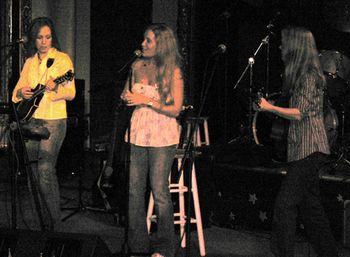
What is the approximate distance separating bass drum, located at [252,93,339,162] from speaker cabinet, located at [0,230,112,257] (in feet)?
4.47

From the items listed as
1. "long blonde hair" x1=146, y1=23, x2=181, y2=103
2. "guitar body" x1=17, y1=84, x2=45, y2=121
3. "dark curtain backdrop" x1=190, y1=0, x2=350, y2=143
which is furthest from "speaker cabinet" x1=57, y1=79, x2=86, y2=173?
"long blonde hair" x1=146, y1=23, x2=181, y2=103

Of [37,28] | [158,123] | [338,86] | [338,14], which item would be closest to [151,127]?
[158,123]

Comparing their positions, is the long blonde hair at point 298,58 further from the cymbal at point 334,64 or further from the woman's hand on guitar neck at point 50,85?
the cymbal at point 334,64

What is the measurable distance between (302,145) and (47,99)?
6.15 feet

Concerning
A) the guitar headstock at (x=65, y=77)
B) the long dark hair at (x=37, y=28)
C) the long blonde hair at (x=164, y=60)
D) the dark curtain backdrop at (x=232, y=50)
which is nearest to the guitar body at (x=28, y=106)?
the guitar headstock at (x=65, y=77)

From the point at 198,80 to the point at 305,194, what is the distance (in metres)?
5.87

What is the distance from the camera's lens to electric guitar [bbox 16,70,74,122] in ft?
14.7

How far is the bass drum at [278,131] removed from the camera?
3996 millimetres

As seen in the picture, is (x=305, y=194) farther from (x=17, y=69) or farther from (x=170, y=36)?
(x=17, y=69)

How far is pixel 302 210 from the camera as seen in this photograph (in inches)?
Answer: 155

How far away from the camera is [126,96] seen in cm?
376

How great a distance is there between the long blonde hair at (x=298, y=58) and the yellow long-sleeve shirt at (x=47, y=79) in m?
1.63

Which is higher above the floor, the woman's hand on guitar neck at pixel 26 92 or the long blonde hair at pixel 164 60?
the long blonde hair at pixel 164 60

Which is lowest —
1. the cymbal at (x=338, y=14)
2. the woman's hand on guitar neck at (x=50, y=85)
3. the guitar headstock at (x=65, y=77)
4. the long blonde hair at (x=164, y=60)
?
the woman's hand on guitar neck at (x=50, y=85)
